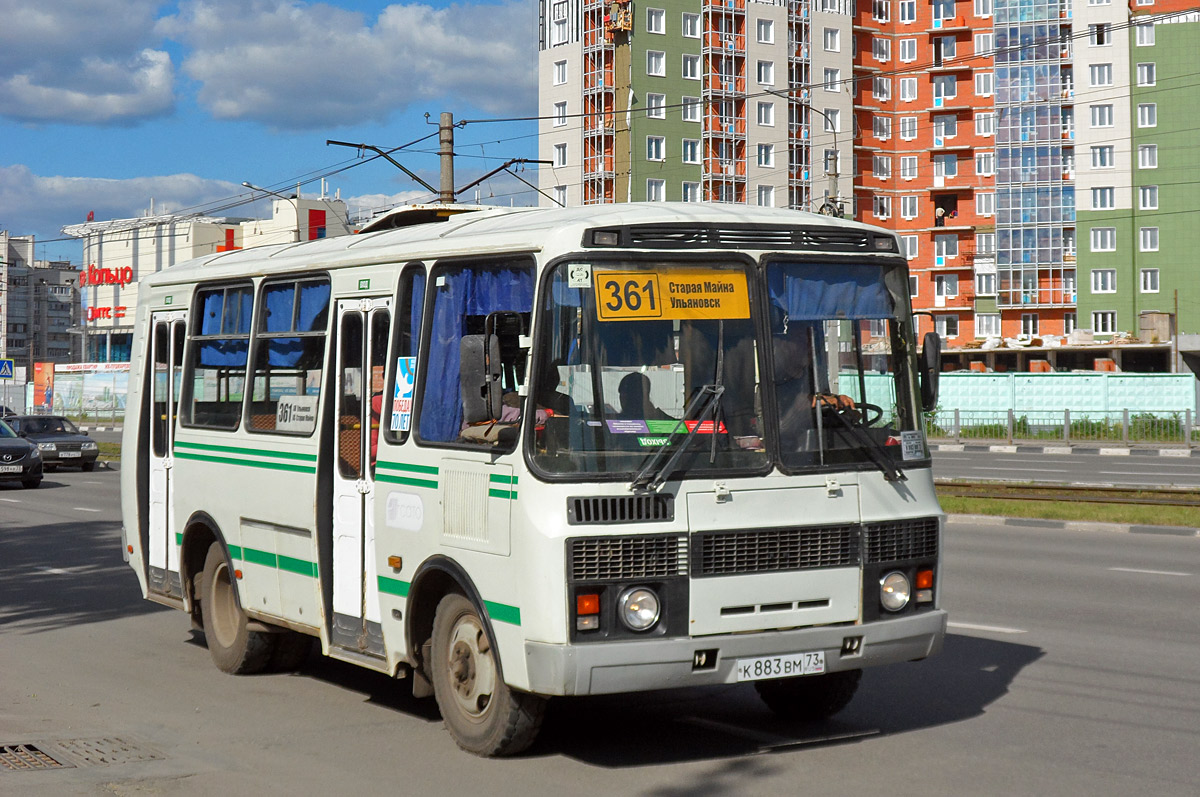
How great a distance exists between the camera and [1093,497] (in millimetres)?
23391

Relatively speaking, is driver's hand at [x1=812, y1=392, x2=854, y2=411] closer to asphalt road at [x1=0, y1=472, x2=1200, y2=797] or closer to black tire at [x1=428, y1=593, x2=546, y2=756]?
asphalt road at [x1=0, y1=472, x2=1200, y2=797]

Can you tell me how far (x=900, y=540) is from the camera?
23.9 ft

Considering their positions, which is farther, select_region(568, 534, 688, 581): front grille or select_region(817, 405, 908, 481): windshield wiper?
select_region(817, 405, 908, 481): windshield wiper

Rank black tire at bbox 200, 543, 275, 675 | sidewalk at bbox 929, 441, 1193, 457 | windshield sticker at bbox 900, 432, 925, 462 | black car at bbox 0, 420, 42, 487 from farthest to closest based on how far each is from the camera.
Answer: sidewalk at bbox 929, 441, 1193, 457 < black car at bbox 0, 420, 42, 487 < black tire at bbox 200, 543, 275, 675 < windshield sticker at bbox 900, 432, 925, 462

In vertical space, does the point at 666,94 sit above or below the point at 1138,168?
above

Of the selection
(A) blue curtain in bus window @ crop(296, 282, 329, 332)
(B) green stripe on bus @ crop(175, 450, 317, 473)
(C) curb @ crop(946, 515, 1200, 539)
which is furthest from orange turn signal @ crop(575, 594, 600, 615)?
(C) curb @ crop(946, 515, 1200, 539)

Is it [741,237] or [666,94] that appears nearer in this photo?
[741,237]

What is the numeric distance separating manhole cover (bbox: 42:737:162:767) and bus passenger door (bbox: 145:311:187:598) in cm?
284

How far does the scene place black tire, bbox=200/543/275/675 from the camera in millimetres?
9625

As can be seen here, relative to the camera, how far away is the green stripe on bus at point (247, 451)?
28.6ft

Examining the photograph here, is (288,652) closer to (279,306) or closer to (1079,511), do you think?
(279,306)

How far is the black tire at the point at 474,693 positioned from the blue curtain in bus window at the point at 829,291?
2203 mm

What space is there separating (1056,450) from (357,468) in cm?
3642

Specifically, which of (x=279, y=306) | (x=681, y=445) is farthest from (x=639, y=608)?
(x=279, y=306)
